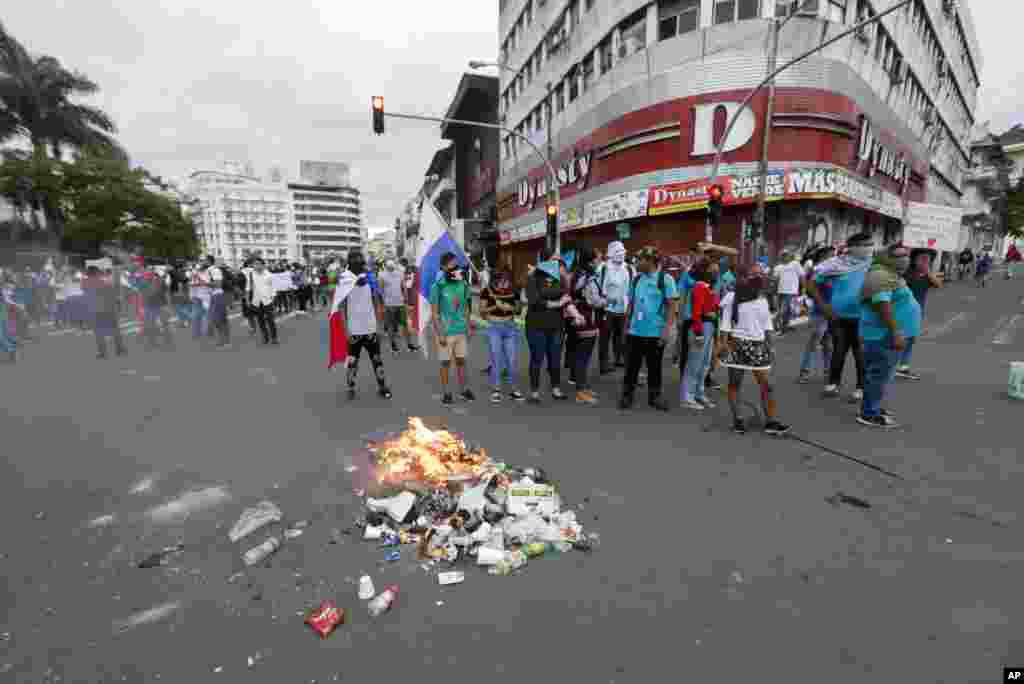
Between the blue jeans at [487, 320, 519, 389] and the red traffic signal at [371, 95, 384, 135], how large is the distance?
35.6 feet

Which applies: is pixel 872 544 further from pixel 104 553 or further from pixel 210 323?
pixel 210 323

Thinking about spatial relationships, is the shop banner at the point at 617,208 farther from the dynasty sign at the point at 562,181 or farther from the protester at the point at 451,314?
the protester at the point at 451,314

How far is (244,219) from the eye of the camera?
123 m

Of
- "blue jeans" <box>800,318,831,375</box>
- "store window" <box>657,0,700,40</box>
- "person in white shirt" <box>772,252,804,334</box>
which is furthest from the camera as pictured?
"store window" <box>657,0,700,40</box>

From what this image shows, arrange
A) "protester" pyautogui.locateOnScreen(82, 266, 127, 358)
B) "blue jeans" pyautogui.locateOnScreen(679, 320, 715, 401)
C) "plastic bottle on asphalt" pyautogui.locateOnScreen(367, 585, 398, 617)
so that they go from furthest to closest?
1. "protester" pyautogui.locateOnScreen(82, 266, 127, 358)
2. "blue jeans" pyautogui.locateOnScreen(679, 320, 715, 401)
3. "plastic bottle on asphalt" pyautogui.locateOnScreen(367, 585, 398, 617)

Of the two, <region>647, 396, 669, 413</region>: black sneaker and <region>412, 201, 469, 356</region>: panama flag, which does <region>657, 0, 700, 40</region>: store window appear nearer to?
<region>412, 201, 469, 356</region>: panama flag

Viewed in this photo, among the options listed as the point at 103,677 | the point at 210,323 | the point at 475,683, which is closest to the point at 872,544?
the point at 475,683

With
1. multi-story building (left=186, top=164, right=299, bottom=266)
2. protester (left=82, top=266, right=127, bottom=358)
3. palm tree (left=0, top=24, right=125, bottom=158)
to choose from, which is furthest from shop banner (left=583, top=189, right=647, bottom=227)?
multi-story building (left=186, top=164, right=299, bottom=266)

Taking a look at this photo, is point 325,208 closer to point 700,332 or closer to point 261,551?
point 700,332

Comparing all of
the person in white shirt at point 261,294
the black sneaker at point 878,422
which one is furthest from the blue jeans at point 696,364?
the person in white shirt at point 261,294

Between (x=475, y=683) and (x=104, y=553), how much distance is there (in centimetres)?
261

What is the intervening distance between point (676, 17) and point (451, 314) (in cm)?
1675

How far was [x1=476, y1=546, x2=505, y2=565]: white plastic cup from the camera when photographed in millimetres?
2828

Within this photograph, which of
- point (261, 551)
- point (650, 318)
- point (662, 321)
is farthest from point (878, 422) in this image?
point (261, 551)
